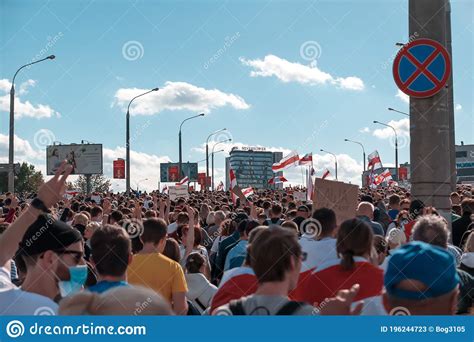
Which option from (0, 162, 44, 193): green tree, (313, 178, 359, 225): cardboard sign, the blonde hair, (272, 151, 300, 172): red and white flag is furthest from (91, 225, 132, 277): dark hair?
(0, 162, 44, 193): green tree

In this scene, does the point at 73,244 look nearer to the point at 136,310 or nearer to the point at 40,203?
the point at 40,203

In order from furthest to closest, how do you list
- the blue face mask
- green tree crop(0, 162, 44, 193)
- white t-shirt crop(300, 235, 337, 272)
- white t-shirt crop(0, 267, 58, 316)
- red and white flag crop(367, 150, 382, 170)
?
green tree crop(0, 162, 44, 193) → red and white flag crop(367, 150, 382, 170) → white t-shirt crop(300, 235, 337, 272) → the blue face mask → white t-shirt crop(0, 267, 58, 316)

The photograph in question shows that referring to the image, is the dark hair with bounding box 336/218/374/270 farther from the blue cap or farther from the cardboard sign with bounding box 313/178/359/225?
the cardboard sign with bounding box 313/178/359/225

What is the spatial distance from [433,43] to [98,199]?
17584 millimetres

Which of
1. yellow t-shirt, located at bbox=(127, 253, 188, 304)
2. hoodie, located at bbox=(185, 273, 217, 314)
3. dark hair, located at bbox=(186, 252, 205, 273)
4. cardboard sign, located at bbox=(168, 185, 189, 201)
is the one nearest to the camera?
yellow t-shirt, located at bbox=(127, 253, 188, 304)

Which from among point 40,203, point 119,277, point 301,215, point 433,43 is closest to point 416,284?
point 119,277

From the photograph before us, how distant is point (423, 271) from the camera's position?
9.33 ft

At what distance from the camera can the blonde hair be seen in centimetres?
272

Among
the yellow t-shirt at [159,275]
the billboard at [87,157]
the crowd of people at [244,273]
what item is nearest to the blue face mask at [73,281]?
the crowd of people at [244,273]

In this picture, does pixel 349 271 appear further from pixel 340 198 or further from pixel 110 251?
pixel 340 198

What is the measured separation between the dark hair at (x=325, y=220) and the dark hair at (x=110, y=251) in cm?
217

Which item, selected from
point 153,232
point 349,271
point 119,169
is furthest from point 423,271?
point 119,169

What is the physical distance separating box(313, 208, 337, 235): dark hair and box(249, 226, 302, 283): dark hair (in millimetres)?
2181

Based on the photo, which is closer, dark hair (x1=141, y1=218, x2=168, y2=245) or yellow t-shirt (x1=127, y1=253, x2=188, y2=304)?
yellow t-shirt (x1=127, y1=253, x2=188, y2=304)
